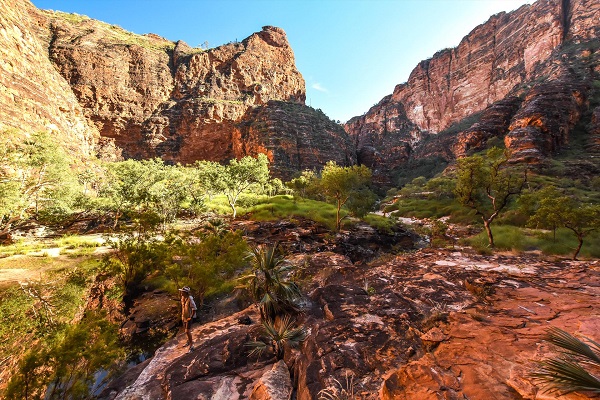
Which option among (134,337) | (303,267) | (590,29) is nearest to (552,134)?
(590,29)

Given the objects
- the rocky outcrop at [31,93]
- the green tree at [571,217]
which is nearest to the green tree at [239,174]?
the green tree at [571,217]

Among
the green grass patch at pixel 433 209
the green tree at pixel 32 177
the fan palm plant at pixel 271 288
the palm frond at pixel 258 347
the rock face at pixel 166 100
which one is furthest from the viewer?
the rock face at pixel 166 100

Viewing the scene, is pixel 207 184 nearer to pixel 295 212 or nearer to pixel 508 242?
pixel 295 212

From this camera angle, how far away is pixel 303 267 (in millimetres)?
15656

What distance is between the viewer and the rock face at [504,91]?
193 ft

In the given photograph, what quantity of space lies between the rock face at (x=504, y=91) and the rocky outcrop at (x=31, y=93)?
97253mm

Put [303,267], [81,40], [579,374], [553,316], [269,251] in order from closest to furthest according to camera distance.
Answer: [579,374]
[553,316]
[269,251]
[303,267]
[81,40]

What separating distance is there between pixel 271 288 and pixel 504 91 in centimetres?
Result: 12793

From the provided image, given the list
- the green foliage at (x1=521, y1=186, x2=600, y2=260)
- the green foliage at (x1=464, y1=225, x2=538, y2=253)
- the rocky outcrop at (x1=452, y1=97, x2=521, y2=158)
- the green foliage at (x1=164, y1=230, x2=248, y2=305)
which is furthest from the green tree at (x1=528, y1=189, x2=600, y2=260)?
the rocky outcrop at (x1=452, y1=97, x2=521, y2=158)

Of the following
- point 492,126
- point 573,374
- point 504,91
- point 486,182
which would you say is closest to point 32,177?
point 573,374

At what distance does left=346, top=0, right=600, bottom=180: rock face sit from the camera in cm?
5888

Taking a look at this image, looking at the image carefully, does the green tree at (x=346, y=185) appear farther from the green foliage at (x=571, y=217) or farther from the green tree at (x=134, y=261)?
the green tree at (x=134, y=261)

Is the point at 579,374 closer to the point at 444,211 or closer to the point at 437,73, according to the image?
the point at 444,211

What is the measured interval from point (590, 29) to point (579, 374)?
125335mm
